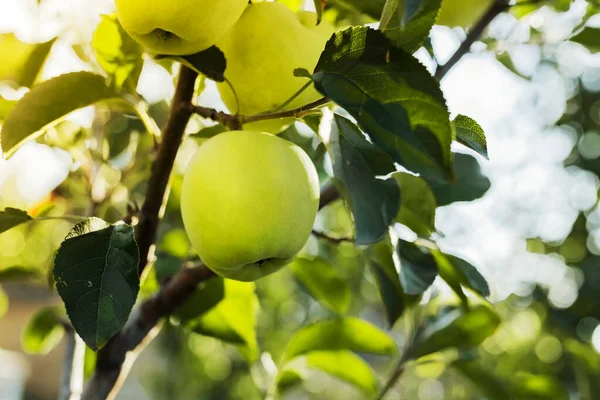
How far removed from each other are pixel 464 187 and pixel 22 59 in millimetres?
488

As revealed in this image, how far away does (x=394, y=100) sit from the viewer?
334 millimetres

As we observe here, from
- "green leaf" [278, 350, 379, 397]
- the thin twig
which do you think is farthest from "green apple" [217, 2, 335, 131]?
"green leaf" [278, 350, 379, 397]

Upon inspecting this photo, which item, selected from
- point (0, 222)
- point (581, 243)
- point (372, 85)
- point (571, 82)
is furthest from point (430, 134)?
point (571, 82)

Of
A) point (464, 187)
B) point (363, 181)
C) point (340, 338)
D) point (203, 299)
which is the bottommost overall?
point (340, 338)

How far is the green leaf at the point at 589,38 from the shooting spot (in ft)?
2.46

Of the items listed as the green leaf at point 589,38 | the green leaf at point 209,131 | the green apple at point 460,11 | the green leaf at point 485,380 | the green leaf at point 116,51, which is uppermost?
the green apple at point 460,11

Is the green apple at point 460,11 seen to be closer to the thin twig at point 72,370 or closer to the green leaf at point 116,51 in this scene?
the green leaf at point 116,51

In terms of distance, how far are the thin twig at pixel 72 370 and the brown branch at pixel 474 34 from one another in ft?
1.62

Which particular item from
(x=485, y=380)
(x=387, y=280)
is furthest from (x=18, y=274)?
(x=485, y=380)

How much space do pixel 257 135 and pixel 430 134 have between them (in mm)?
146

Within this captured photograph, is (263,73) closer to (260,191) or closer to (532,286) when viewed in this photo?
(260,191)

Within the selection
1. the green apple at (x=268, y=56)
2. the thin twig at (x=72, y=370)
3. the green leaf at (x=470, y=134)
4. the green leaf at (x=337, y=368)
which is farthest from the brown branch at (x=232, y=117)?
the green leaf at (x=337, y=368)

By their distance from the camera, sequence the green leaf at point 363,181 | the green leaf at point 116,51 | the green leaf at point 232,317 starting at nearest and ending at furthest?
the green leaf at point 363,181, the green leaf at point 116,51, the green leaf at point 232,317

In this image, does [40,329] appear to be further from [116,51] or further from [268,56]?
[268,56]
